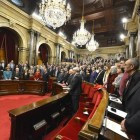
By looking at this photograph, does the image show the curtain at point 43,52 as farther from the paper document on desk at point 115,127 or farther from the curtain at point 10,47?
the paper document on desk at point 115,127

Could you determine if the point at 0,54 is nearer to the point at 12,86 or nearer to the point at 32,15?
the point at 32,15

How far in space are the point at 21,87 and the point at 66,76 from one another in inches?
94.9

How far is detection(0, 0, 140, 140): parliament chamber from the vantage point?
136 cm

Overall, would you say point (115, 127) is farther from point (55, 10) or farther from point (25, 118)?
point (55, 10)

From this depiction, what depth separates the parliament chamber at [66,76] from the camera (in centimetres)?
136

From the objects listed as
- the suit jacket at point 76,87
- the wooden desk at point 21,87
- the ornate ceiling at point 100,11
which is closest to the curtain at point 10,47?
the ornate ceiling at point 100,11

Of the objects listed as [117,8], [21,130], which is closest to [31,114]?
[21,130]

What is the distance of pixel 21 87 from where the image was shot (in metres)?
5.24

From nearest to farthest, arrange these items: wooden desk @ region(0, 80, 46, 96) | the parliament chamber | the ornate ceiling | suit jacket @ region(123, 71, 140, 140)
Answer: suit jacket @ region(123, 71, 140, 140) → the parliament chamber → wooden desk @ region(0, 80, 46, 96) → the ornate ceiling

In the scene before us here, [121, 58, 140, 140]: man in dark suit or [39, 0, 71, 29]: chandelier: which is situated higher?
[39, 0, 71, 29]: chandelier

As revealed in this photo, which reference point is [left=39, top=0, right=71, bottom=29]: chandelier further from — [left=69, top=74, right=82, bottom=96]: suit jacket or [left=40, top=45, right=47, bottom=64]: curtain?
[left=40, top=45, right=47, bottom=64]: curtain

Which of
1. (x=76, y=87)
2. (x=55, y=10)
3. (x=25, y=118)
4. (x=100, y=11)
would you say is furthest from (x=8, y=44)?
(x=100, y=11)

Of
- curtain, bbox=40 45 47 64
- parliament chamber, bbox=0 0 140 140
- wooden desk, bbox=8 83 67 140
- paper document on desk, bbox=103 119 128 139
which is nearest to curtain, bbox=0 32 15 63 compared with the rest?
parliament chamber, bbox=0 0 140 140

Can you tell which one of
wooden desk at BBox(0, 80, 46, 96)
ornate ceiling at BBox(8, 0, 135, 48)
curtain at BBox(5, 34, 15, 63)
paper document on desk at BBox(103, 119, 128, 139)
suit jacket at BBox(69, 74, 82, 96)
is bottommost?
wooden desk at BBox(0, 80, 46, 96)
